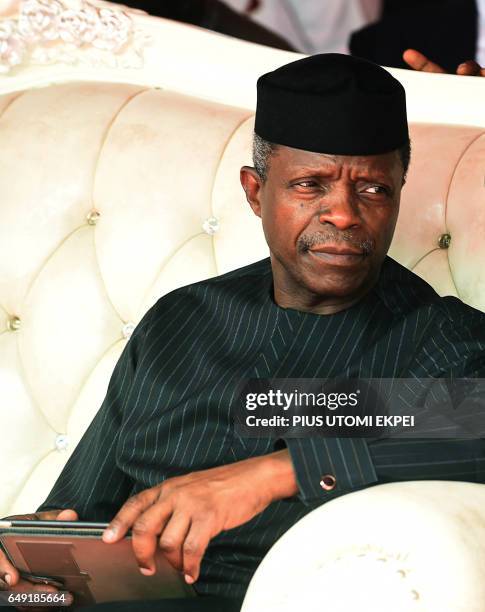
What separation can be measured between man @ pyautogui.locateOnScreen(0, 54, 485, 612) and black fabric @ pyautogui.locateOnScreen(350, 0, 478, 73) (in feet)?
5.55

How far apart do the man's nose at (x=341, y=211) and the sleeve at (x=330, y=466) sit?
13.4 inches

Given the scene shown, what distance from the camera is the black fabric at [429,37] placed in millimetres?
3176

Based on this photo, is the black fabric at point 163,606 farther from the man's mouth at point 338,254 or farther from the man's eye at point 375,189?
the man's eye at point 375,189

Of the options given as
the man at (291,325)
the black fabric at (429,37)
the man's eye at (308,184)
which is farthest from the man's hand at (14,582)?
the black fabric at (429,37)

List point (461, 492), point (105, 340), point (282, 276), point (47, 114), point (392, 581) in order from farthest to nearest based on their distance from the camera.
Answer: point (47, 114) < point (105, 340) < point (282, 276) < point (461, 492) < point (392, 581)

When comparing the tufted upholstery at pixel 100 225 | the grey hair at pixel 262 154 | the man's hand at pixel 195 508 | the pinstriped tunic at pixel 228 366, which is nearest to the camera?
the man's hand at pixel 195 508

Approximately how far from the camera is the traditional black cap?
1.45 m

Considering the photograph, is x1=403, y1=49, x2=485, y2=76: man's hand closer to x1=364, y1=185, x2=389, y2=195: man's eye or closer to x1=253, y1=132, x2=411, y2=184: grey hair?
x1=253, y1=132, x2=411, y2=184: grey hair

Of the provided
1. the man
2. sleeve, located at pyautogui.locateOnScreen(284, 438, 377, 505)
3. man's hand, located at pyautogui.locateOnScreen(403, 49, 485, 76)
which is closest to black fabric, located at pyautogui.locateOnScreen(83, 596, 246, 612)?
the man

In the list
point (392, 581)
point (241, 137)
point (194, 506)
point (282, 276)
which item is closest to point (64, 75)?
point (241, 137)

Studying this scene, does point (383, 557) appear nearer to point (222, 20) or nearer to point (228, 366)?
point (228, 366)

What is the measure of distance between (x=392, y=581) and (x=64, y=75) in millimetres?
1386

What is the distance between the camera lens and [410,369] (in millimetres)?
1468

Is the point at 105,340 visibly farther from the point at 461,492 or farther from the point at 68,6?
the point at 461,492
